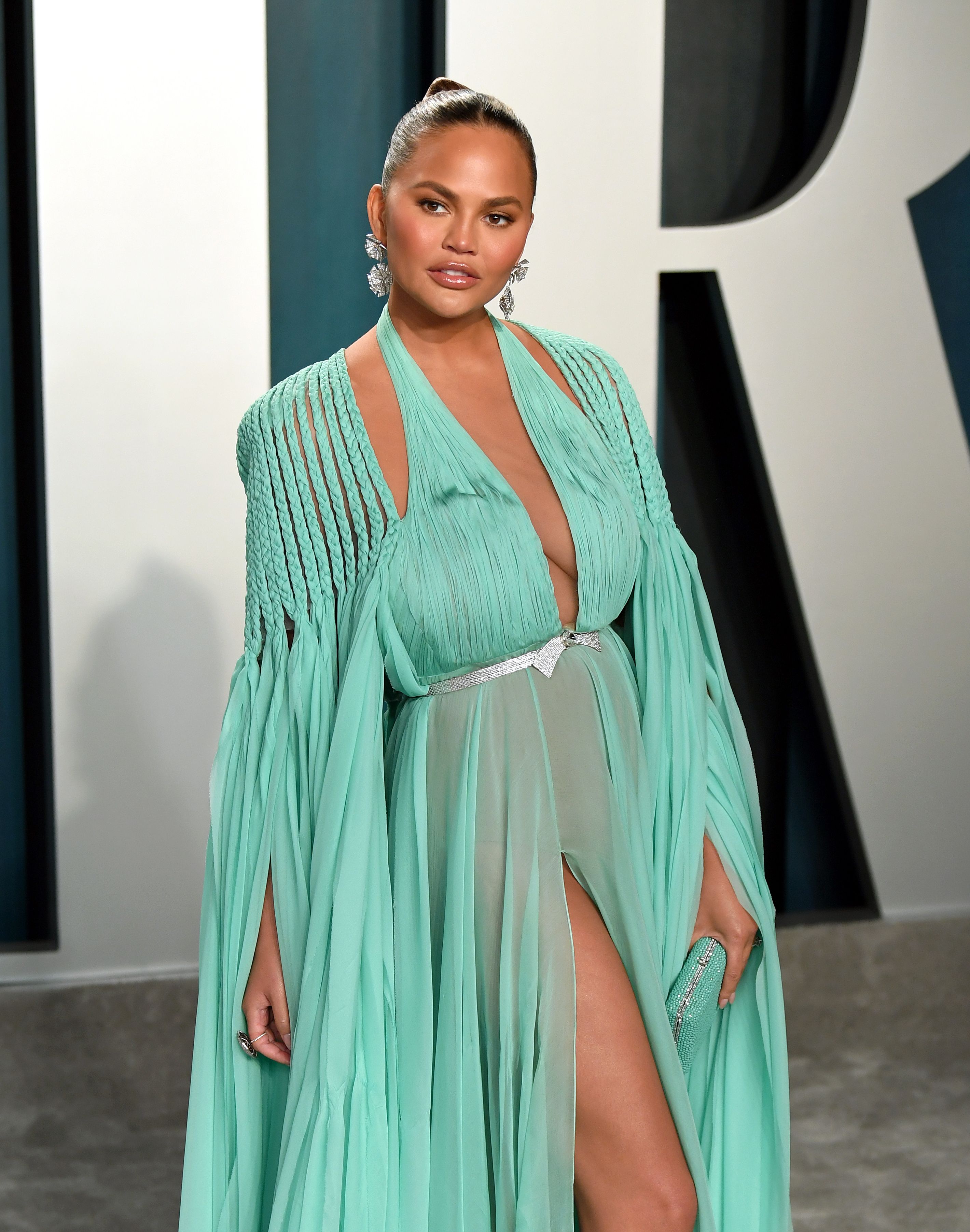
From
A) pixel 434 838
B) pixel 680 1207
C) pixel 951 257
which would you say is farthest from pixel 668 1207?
pixel 951 257

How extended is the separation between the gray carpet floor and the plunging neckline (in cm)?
154

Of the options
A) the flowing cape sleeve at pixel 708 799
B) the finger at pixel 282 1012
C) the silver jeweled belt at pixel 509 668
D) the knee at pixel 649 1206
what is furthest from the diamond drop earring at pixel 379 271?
the knee at pixel 649 1206

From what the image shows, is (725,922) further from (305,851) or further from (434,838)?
(305,851)

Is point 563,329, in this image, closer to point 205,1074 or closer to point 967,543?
point 967,543

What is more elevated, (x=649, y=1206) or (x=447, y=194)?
(x=447, y=194)

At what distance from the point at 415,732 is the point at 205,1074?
496 millimetres

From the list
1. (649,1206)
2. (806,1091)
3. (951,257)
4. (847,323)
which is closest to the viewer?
(649,1206)

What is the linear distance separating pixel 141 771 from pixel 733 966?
68.4 inches

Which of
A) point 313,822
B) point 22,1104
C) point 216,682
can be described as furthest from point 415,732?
point 22,1104

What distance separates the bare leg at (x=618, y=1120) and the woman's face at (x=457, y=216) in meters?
0.76

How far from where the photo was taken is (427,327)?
1809 mm

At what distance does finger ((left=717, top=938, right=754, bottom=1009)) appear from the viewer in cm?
184

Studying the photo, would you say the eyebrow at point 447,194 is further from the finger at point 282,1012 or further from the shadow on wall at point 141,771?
the shadow on wall at point 141,771

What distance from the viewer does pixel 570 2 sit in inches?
125
